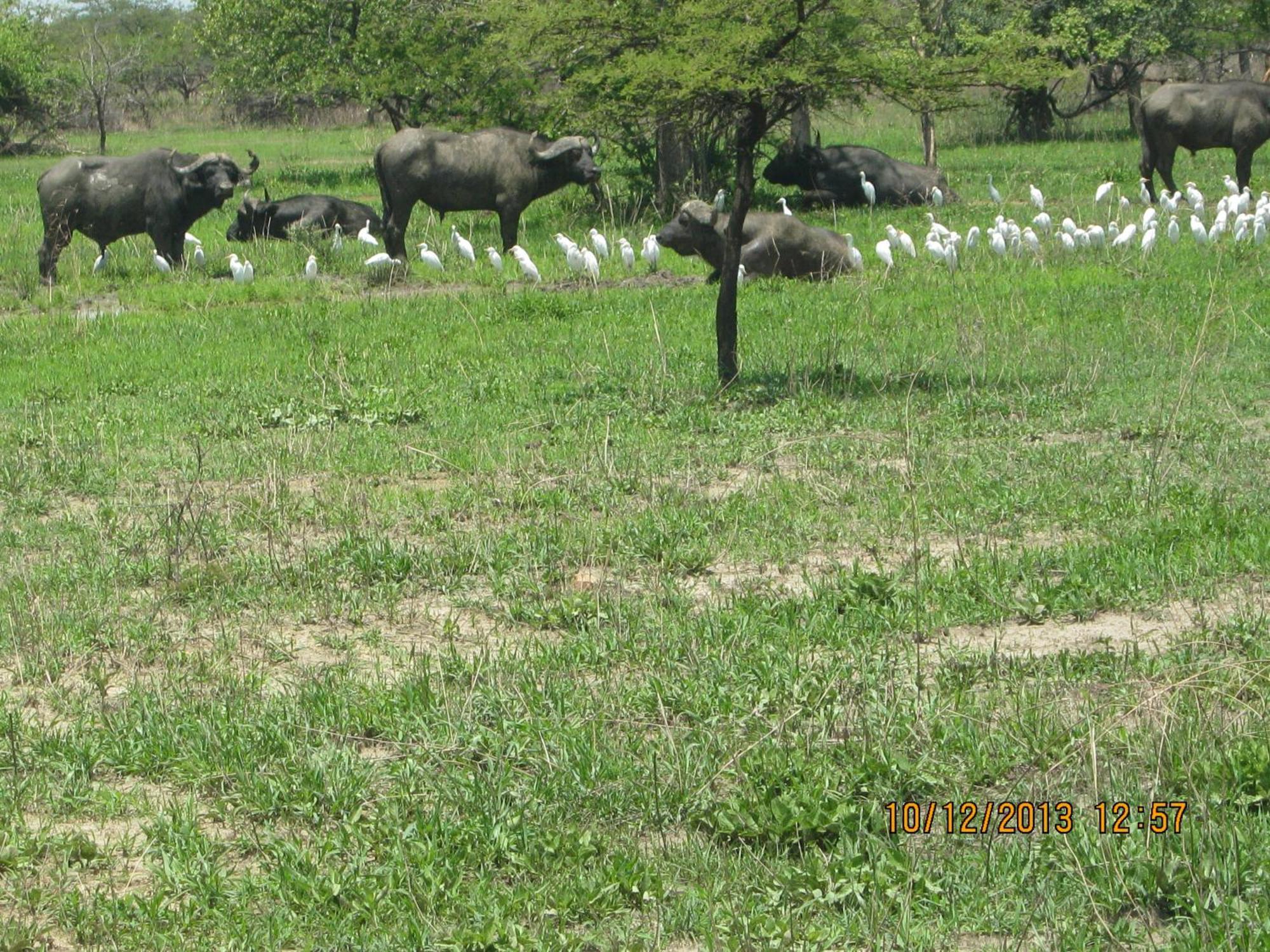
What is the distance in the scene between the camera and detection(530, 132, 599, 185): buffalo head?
19.7 meters

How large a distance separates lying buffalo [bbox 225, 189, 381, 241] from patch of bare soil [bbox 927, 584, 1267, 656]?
16.1 m

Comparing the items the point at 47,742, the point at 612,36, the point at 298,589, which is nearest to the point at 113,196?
the point at 612,36

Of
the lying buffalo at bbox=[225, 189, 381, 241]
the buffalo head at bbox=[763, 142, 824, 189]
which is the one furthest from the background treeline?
the lying buffalo at bbox=[225, 189, 381, 241]

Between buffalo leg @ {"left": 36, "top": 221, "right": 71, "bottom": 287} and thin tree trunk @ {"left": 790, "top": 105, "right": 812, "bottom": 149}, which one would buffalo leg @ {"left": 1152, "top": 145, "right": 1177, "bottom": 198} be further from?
buffalo leg @ {"left": 36, "top": 221, "right": 71, "bottom": 287}

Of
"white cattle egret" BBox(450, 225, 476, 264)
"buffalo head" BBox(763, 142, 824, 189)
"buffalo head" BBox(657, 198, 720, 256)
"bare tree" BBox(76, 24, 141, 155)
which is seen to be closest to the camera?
"buffalo head" BBox(657, 198, 720, 256)

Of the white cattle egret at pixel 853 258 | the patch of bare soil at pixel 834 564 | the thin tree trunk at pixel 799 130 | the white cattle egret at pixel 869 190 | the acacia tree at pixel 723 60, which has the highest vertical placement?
the acacia tree at pixel 723 60

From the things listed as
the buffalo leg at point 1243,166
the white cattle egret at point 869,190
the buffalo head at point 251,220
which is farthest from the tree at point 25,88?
the buffalo leg at point 1243,166

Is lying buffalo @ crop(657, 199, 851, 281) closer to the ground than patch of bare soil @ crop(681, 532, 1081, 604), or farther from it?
farther from it

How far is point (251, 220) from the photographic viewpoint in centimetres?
2108

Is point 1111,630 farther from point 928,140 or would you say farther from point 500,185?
point 928,140

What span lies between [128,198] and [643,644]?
13903mm

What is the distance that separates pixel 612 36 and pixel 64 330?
21.2ft

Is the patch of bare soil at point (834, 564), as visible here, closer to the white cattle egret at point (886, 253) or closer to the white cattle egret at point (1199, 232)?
the white cattle egret at point (886, 253)

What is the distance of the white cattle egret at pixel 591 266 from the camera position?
15.8 metres
